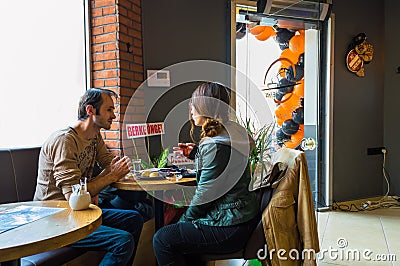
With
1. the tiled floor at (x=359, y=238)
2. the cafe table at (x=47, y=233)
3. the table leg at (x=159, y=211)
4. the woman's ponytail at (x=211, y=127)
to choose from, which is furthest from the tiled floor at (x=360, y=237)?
the cafe table at (x=47, y=233)

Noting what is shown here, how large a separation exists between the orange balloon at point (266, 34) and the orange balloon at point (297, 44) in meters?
0.27

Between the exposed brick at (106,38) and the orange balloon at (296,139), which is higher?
the exposed brick at (106,38)

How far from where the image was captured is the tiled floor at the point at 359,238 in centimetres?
285

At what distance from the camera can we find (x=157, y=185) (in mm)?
2314

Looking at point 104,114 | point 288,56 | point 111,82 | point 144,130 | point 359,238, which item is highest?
point 288,56

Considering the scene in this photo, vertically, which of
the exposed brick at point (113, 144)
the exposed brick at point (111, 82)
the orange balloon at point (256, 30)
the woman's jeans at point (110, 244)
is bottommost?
the woman's jeans at point (110, 244)

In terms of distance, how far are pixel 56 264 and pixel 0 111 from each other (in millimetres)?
1292

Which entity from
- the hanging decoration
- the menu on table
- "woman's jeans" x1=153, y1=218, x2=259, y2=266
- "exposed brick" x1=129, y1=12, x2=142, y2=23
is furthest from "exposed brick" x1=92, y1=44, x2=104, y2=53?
the hanging decoration

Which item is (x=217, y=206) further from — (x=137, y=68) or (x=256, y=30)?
(x=256, y=30)

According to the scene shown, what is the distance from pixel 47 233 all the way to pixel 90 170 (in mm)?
1030

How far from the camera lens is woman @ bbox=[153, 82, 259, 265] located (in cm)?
189

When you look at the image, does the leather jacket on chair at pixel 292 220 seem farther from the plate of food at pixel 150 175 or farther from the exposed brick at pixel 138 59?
the exposed brick at pixel 138 59

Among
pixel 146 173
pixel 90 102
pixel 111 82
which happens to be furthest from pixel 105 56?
pixel 146 173

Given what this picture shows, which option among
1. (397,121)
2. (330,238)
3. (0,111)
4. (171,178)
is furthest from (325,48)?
(0,111)
